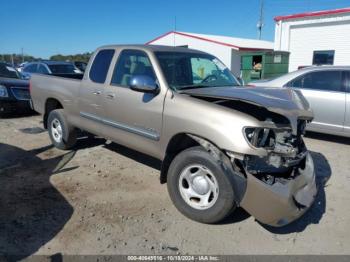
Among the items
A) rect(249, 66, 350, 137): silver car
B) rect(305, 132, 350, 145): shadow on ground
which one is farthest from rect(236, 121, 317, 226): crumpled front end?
rect(305, 132, 350, 145): shadow on ground

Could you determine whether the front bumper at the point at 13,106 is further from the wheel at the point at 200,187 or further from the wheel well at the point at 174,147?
the wheel at the point at 200,187

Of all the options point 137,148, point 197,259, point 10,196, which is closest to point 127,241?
point 197,259

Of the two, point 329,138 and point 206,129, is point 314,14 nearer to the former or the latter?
point 329,138

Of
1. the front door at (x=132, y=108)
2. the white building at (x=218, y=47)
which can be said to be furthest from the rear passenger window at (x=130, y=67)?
the white building at (x=218, y=47)

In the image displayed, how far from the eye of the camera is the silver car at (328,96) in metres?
6.66

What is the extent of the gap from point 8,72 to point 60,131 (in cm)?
541

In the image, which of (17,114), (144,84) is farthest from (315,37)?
(144,84)

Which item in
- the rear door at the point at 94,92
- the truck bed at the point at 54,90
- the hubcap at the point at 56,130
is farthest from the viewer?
the hubcap at the point at 56,130

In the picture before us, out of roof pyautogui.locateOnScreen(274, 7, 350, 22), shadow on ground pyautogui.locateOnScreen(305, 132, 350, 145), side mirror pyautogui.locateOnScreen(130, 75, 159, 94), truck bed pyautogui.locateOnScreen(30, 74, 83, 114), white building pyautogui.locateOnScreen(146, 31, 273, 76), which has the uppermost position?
roof pyautogui.locateOnScreen(274, 7, 350, 22)

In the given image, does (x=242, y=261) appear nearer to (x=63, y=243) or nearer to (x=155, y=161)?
(x=63, y=243)

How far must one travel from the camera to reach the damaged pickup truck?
10.6ft

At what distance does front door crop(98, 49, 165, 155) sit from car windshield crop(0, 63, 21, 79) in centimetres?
670

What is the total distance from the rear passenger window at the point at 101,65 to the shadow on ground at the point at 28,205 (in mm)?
1515

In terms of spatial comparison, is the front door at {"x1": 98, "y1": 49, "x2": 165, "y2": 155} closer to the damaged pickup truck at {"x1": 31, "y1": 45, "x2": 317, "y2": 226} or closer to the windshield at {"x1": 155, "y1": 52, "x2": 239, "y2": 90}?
the damaged pickup truck at {"x1": 31, "y1": 45, "x2": 317, "y2": 226}
